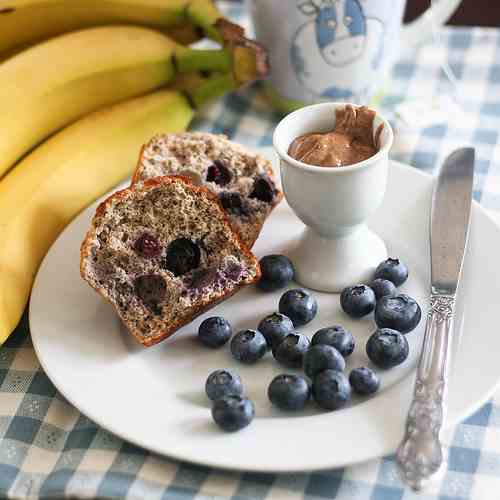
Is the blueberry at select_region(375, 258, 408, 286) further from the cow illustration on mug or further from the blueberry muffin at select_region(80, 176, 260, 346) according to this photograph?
the cow illustration on mug

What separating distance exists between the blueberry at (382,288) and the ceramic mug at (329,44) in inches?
29.9

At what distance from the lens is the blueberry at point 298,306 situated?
152 cm

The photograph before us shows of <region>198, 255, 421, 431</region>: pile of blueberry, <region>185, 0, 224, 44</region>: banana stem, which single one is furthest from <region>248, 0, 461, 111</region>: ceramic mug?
<region>198, 255, 421, 431</region>: pile of blueberry

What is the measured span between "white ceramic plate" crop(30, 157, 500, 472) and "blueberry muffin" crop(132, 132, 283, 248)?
89mm

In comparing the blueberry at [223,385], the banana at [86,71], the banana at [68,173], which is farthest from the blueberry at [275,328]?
the banana at [86,71]

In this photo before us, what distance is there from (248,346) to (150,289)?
244 mm

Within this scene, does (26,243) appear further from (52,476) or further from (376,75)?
(376,75)

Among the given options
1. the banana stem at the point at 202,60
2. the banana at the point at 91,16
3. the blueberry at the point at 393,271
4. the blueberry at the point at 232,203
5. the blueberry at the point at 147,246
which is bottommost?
the blueberry at the point at 393,271

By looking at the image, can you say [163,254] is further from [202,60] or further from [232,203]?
[202,60]

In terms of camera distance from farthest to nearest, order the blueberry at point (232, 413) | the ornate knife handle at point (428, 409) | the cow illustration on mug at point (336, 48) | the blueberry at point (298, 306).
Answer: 1. the cow illustration on mug at point (336, 48)
2. the blueberry at point (298, 306)
3. the blueberry at point (232, 413)
4. the ornate knife handle at point (428, 409)

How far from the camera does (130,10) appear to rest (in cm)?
208

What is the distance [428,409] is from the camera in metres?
1.26

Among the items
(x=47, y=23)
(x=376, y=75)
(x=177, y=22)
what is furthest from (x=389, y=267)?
(x=47, y=23)

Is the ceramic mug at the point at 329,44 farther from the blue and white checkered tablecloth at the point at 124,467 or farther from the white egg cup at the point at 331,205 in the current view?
the blue and white checkered tablecloth at the point at 124,467
